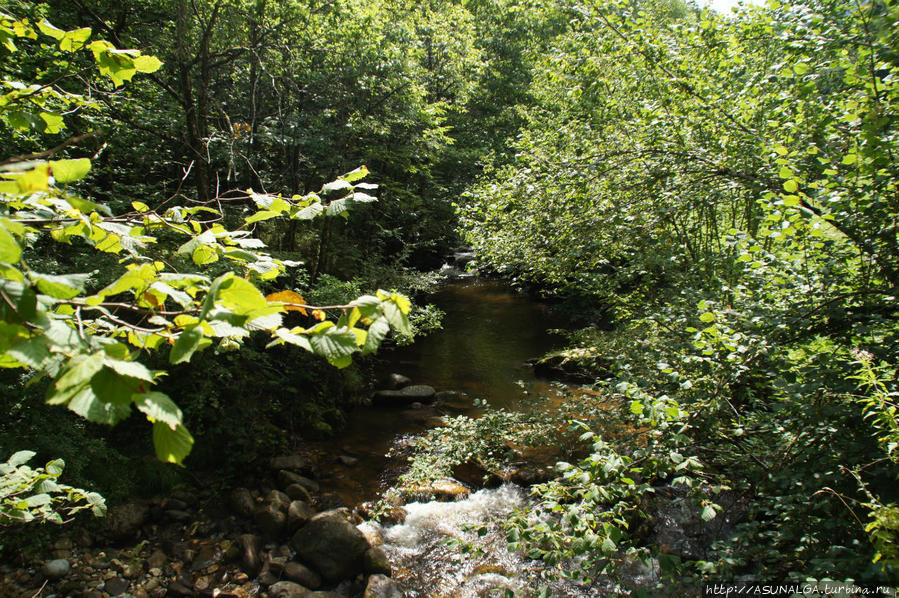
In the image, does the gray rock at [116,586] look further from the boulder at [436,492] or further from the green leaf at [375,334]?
the green leaf at [375,334]

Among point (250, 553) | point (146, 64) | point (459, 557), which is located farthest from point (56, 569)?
point (146, 64)

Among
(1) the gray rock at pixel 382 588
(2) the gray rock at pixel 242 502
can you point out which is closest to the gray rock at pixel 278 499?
(2) the gray rock at pixel 242 502

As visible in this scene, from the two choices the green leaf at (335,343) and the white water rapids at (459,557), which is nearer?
the green leaf at (335,343)

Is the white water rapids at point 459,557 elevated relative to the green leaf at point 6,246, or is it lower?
lower

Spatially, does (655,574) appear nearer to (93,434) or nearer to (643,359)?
(643,359)

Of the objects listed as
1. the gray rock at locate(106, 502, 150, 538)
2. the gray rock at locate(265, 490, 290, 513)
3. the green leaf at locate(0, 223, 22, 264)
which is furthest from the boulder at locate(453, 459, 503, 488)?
the green leaf at locate(0, 223, 22, 264)

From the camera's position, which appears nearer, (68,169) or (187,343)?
(187,343)

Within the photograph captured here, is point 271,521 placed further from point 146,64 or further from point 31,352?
point 31,352

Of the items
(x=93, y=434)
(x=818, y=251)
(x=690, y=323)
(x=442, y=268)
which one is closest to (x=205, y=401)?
(x=93, y=434)

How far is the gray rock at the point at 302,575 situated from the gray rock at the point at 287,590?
139 millimetres

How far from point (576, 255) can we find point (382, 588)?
3808 millimetres

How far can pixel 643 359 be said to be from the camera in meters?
4.57

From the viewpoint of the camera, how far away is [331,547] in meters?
4.61

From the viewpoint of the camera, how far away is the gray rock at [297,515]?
16.3 ft
